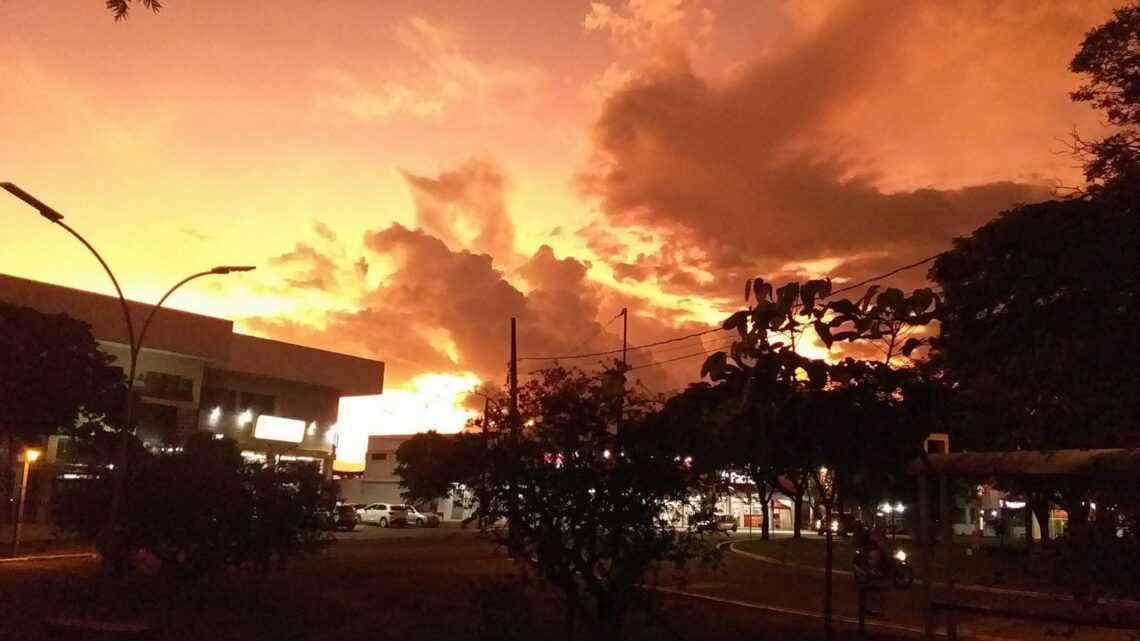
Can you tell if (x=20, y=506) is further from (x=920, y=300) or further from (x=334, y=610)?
(x=920, y=300)

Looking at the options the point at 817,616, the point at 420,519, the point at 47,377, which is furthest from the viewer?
the point at 420,519

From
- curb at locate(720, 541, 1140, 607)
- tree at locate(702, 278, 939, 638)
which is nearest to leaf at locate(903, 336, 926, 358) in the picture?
tree at locate(702, 278, 939, 638)

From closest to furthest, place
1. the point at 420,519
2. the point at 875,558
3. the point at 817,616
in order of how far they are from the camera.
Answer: the point at 875,558
the point at 817,616
the point at 420,519

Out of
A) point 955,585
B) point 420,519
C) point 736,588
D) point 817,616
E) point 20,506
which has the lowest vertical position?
point 420,519

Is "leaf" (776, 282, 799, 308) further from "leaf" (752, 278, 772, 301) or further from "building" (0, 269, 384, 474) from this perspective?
"building" (0, 269, 384, 474)

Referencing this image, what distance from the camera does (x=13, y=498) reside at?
33531 millimetres

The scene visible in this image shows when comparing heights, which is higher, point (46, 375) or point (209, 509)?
point (46, 375)

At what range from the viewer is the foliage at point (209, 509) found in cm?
1666

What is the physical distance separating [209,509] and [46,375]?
664 inches

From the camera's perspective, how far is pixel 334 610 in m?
14.9

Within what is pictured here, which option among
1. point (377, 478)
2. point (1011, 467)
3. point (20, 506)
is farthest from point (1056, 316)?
point (377, 478)

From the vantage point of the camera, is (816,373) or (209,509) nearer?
(816,373)

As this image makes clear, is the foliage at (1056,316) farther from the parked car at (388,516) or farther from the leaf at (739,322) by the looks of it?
the parked car at (388,516)

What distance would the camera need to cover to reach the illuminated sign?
4688 cm
